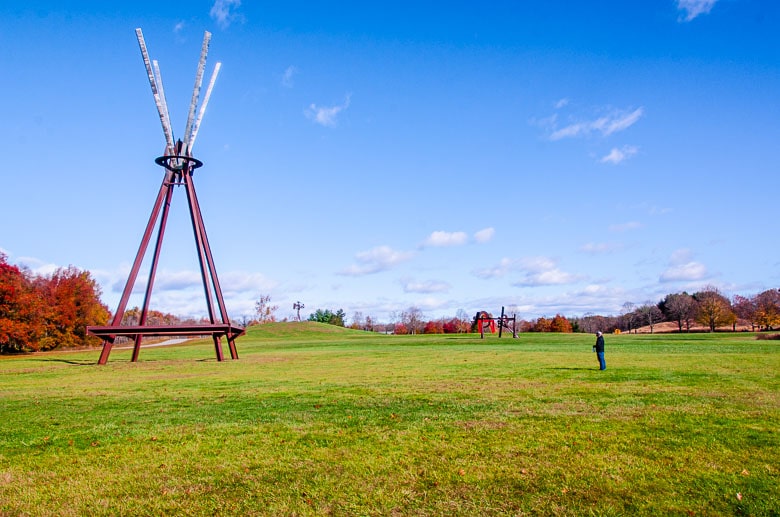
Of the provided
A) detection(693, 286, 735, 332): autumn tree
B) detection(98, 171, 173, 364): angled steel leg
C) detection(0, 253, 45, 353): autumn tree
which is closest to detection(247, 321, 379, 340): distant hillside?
detection(0, 253, 45, 353): autumn tree

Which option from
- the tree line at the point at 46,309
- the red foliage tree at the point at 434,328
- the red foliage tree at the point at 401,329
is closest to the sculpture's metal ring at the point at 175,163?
the tree line at the point at 46,309

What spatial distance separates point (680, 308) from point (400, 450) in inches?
4555

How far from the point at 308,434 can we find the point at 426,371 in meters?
11.2

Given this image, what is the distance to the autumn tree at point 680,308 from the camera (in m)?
102

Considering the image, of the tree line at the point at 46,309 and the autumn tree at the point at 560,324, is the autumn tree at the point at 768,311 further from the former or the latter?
the tree line at the point at 46,309

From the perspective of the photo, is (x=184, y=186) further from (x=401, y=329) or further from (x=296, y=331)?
(x=401, y=329)

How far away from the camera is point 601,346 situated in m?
18.8

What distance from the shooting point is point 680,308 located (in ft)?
350

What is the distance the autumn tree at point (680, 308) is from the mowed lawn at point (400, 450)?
3933 inches

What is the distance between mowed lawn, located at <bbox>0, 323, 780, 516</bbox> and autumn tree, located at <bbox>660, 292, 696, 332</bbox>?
99.9 metres

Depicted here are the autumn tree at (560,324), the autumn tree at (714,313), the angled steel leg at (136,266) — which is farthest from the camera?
the autumn tree at (560,324)

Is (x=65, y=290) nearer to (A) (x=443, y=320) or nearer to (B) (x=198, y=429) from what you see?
(B) (x=198, y=429)

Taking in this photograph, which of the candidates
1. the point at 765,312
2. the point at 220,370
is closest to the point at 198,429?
the point at 220,370

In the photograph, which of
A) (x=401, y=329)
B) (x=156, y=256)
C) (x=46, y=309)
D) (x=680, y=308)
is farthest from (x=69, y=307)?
(x=680, y=308)
